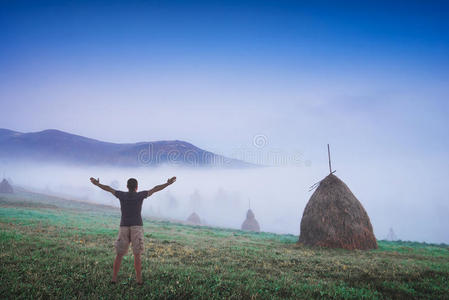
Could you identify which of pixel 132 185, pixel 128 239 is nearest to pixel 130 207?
pixel 132 185

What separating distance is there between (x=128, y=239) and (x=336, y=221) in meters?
14.7

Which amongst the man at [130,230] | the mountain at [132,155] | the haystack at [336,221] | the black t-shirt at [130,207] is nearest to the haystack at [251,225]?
the haystack at [336,221]

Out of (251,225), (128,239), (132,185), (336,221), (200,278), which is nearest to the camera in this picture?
(128,239)

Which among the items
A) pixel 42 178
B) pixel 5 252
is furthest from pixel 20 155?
pixel 5 252

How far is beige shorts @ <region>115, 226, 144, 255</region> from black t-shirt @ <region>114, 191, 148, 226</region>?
0.15m

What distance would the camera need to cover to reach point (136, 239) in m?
6.24

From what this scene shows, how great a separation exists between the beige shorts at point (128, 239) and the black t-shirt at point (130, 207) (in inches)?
6.0

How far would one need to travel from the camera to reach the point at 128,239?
6.34 m

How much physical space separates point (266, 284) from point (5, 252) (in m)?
9.20

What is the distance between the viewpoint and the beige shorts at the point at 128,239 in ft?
20.2

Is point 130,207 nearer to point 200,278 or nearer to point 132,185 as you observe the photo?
point 132,185

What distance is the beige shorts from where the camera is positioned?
243 inches

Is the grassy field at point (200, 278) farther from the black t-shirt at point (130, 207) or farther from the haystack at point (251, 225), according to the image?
the haystack at point (251, 225)

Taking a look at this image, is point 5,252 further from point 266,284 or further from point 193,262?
point 266,284
